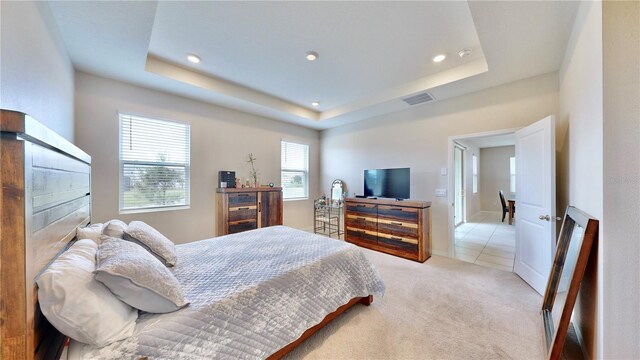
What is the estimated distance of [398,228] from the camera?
3611 millimetres

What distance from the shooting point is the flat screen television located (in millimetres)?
3789

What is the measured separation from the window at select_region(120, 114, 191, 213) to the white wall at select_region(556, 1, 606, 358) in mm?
4530

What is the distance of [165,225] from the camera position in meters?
3.31

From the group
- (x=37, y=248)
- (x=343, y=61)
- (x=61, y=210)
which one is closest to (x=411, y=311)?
(x=37, y=248)

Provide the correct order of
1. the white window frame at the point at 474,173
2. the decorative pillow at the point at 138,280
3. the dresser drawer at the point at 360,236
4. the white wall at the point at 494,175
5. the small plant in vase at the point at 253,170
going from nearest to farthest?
the decorative pillow at the point at 138,280
the dresser drawer at the point at 360,236
the small plant in vase at the point at 253,170
the white window frame at the point at 474,173
the white wall at the point at 494,175

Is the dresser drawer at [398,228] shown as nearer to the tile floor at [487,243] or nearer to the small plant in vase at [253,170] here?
the tile floor at [487,243]

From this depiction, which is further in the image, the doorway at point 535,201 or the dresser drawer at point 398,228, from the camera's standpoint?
the dresser drawer at point 398,228

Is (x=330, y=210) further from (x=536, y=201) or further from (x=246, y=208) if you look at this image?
(x=536, y=201)

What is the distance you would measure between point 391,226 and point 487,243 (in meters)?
2.24

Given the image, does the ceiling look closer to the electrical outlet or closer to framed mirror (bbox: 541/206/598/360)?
the electrical outlet

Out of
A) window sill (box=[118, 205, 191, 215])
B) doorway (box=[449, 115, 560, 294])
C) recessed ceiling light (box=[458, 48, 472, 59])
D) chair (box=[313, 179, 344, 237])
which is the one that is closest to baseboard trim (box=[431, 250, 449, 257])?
doorway (box=[449, 115, 560, 294])

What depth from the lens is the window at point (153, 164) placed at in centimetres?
304

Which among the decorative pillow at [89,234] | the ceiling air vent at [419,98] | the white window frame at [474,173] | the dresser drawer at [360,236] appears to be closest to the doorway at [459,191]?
the white window frame at [474,173]

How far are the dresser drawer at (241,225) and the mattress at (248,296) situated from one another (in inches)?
54.2
